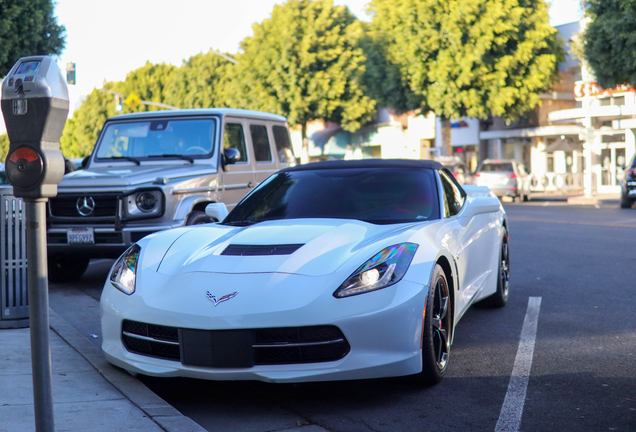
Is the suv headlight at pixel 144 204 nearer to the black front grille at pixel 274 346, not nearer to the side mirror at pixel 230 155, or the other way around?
the side mirror at pixel 230 155

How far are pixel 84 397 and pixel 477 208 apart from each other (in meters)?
3.24

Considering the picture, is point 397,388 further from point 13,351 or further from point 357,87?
point 357,87

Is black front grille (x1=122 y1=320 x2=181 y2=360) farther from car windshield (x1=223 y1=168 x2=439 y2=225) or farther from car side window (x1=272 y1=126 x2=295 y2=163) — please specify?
car side window (x1=272 y1=126 x2=295 y2=163)

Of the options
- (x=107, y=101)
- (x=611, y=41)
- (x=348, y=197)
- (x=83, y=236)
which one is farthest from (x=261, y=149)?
(x=107, y=101)

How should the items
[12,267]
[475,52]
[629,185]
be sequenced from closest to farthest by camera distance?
[12,267] → [629,185] → [475,52]

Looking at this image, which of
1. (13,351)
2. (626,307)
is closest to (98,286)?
(13,351)

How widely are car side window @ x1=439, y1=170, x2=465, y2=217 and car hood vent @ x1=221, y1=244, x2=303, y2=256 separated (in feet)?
4.98

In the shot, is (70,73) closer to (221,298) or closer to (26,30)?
(26,30)

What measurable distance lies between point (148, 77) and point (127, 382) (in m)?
72.9

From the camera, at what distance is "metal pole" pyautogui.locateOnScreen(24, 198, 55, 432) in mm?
2822

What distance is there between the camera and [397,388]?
14.7ft

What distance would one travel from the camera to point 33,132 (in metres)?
2.85

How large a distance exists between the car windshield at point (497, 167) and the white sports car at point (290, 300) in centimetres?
2558

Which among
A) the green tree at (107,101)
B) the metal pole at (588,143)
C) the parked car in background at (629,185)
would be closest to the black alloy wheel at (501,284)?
the parked car in background at (629,185)
